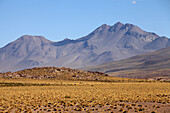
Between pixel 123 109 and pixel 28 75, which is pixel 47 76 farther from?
pixel 123 109

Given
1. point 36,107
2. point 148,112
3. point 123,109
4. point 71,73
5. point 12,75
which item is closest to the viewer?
point 148,112

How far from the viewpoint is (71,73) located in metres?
117

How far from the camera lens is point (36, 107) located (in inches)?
1271

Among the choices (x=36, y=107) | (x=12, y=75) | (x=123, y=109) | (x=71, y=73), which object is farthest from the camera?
(x=71, y=73)

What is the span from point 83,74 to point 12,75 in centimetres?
2601

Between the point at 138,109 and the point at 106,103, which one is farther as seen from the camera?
the point at 106,103

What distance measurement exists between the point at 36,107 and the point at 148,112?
11.5 m

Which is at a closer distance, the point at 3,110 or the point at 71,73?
the point at 3,110

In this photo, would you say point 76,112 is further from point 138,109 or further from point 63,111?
point 138,109

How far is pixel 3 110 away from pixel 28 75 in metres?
79.5

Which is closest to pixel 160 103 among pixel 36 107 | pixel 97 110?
pixel 97 110

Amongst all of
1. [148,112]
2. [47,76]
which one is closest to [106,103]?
[148,112]

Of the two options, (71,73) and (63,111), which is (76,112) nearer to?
(63,111)

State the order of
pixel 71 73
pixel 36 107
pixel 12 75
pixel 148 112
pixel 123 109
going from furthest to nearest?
pixel 71 73 < pixel 12 75 < pixel 36 107 < pixel 123 109 < pixel 148 112
